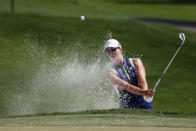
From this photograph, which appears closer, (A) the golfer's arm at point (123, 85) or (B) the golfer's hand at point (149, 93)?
(B) the golfer's hand at point (149, 93)

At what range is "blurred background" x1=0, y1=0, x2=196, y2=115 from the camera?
11.6 m

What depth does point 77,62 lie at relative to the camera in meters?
12.6

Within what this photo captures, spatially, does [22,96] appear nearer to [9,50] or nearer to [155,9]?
[9,50]

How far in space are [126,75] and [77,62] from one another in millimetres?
4415

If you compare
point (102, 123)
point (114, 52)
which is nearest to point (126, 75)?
point (114, 52)

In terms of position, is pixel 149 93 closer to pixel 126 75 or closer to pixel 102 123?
pixel 126 75

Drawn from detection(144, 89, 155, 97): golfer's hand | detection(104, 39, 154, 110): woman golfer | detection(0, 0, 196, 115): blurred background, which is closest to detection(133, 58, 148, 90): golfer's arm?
detection(104, 39, 154, 110): woman golfer

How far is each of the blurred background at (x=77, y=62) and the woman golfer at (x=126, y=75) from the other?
58.4 inches

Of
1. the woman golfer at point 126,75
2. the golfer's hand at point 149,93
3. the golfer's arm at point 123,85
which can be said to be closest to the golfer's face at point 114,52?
the woman golfer at point 126,75

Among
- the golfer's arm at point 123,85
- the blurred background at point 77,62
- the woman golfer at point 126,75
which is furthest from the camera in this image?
the blurred background at point 77,62

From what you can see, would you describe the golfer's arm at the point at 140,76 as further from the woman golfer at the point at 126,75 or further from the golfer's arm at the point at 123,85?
the golfer's arm at the point at 123,85

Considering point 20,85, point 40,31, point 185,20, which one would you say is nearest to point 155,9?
point 185,20

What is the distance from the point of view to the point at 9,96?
39.0 ft

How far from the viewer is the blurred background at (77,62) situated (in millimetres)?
11591
